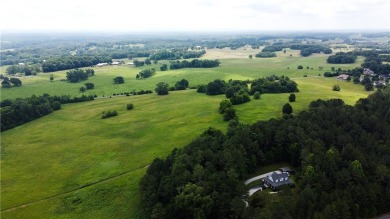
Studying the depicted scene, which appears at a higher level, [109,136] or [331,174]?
[331,174]

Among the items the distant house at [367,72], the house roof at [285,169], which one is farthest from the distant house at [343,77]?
the house roof at [285,169]

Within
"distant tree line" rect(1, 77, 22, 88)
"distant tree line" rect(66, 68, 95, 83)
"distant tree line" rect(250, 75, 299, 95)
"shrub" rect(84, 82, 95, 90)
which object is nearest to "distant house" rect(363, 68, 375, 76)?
"distant tree line" rect(250, 75, 299, 95)

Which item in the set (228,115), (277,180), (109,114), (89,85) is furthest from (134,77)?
(277,180)

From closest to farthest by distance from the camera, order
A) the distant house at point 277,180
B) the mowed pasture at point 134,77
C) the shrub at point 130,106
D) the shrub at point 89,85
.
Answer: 1. the distant house at point 277,180
2. the shrub at point 130,106
3. the mowed pasture at point 134,77
4. the shrub at point 89,85

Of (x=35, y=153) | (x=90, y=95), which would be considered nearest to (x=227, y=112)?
(x=35, y=153)

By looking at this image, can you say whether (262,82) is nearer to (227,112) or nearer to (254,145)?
(227,112)

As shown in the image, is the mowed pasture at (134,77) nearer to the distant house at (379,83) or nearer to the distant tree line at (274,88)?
the distant house at (379,83)

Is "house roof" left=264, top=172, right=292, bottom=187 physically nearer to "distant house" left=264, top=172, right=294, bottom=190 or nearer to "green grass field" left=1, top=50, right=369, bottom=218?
"distant house" left=264, top=172, right=294, bottom=190
